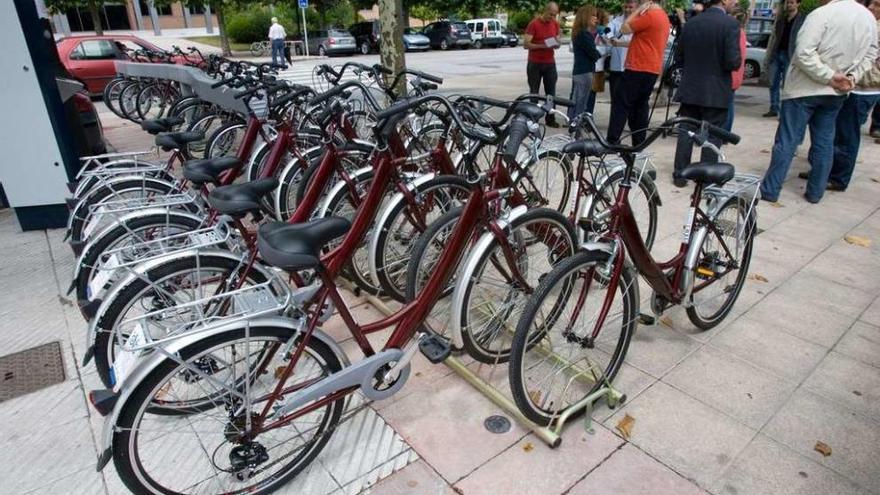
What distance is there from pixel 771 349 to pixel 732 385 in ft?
1.57

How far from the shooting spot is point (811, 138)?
4949 millimetres

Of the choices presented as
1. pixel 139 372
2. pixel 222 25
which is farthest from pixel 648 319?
pixel 222 25

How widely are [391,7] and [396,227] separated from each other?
349cm

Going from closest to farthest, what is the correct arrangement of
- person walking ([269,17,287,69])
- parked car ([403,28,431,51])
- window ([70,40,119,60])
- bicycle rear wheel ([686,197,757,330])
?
1. bicycle rear wheel ([686,197,757,330])
2. window ([70,40,119,60])
3. person walking ([269,17,287,69])
4. parked car ([403,28,431,51])

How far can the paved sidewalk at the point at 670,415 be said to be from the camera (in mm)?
2221

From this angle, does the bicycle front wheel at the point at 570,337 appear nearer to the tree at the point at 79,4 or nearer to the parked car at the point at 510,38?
the tree at the point at 79,4

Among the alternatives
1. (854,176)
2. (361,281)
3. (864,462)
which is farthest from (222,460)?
(854,176)

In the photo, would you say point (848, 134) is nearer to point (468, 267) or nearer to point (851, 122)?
point (851, 122)

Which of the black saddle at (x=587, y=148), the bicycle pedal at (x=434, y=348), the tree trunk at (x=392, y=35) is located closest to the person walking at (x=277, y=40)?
the tree trunk at (x=392, y=35)

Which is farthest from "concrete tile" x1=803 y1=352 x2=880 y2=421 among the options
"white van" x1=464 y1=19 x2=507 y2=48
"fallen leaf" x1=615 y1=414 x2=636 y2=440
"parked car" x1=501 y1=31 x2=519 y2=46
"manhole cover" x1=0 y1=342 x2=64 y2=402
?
"parked car" x1=501 y1=31 x2=519 y2=46

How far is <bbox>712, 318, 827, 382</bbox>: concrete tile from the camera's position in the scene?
9.46 ft

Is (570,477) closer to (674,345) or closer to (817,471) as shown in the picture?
(817,471)

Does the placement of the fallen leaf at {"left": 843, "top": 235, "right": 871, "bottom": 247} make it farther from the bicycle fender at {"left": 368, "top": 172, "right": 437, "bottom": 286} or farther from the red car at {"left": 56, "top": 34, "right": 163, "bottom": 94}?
the red car at {"left": 56, "top": 34, "right": 163, "bottom": 94}

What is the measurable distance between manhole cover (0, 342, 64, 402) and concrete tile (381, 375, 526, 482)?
1806 millimetres
